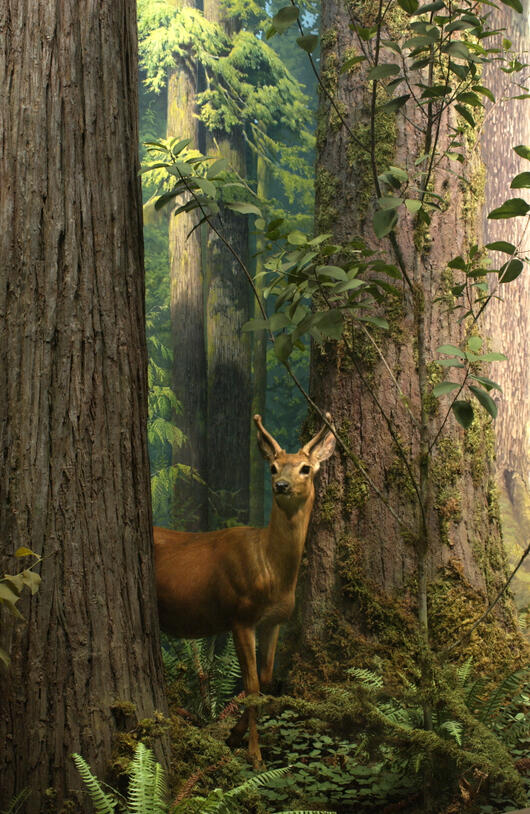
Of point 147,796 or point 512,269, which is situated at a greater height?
point 512,269

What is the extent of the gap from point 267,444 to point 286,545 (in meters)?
0.45

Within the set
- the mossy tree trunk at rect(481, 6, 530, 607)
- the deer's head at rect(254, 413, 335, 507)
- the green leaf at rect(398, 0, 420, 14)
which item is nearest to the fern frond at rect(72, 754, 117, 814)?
the deer's head at rect(254, 413, 335, 507)

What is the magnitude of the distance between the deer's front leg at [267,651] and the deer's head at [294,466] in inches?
24.6

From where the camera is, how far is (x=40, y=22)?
2504mm

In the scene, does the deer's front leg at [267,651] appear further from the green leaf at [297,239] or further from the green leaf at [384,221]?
the green leaf at [384,221]

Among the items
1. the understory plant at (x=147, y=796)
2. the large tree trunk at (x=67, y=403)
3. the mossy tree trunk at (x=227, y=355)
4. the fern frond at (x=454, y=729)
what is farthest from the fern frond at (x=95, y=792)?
the mossy tree trunk at (x=227, y=355)

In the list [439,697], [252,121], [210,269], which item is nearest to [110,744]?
[439,697]

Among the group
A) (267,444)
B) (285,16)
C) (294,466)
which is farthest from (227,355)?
(285,16)

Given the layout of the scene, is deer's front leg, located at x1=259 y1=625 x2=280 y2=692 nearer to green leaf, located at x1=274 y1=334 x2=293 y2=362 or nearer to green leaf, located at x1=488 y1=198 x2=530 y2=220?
green leaf, located at x1=274 y1=334 x2=293 y2=362

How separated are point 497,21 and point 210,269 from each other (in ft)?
11.8

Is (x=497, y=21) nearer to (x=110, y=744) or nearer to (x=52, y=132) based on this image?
(x=52, y=132)

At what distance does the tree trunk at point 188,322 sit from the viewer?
23.7 feet

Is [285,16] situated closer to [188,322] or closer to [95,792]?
[95,792]

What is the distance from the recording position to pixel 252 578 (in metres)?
3.13
